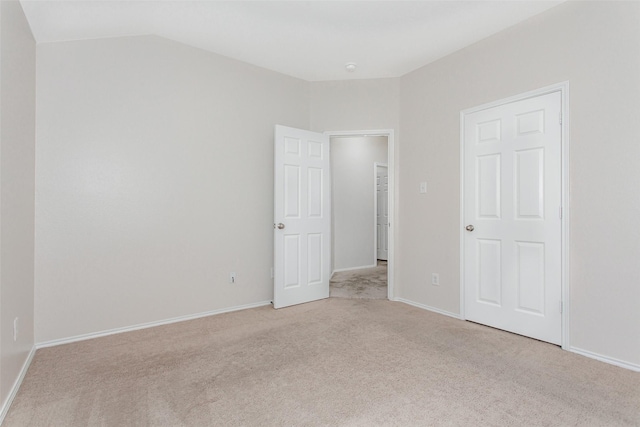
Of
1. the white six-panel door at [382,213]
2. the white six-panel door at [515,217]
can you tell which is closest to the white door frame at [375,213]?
the white six-panel door at [382,213]

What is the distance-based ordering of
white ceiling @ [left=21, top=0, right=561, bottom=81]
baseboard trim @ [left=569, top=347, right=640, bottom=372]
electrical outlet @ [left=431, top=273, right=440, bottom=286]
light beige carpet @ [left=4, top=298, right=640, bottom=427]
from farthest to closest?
electrical outlet @ [left=431, top=273, right=440, bottom=286], white ceiling @ [left=21, top=0, right=561, bottom=81], baseboard trim @ [left=569, top=347, right=640, bottom=372], light beige carpet @ [left=4, top=298, right=640, bottom=427]

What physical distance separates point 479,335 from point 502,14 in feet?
8.69

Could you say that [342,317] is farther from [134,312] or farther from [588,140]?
[588,140]

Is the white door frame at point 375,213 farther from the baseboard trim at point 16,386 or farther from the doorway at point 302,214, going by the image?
the baseboard trim at point 16,386

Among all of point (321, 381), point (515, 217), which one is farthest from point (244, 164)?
point (515, 217)

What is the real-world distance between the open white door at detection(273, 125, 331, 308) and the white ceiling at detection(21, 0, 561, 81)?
0.90 m

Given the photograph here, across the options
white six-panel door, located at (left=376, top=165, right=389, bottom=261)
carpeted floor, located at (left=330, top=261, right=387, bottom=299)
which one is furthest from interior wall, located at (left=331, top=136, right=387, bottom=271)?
white six-panel door, located at (left=376, top=165, right=389, bottom=261)

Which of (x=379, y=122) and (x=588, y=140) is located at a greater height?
(x=379, y=122)

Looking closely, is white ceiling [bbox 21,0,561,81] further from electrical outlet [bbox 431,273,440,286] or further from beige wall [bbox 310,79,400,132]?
electrical outlet [bbox 431,273,440,286]

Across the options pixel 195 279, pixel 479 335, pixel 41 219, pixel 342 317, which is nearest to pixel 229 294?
pixel 195 279

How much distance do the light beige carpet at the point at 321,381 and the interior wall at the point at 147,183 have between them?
434mm

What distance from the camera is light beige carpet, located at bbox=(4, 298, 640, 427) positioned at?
1689 millimetres

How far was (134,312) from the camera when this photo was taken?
9.80 feet

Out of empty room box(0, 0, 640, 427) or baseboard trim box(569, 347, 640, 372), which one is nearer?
empty room box(0, 0, 640, 427)
